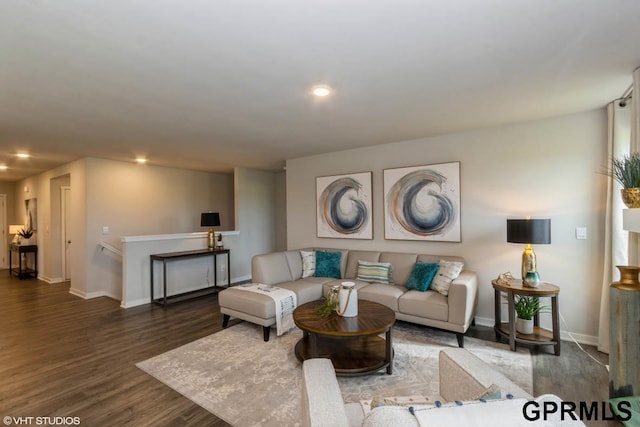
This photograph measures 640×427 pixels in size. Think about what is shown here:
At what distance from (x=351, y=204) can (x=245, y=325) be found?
2.37m

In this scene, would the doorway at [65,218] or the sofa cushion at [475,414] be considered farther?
the doorway at [65,218]

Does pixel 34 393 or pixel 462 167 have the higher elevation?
pixel 462 167

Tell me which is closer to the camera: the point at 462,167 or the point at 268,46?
the point at 268,46

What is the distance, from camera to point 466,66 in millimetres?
2168

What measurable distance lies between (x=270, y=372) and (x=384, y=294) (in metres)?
1.55

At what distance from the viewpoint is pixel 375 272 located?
4098 mm

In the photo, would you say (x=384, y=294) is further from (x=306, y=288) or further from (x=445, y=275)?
(x=306, y=288)

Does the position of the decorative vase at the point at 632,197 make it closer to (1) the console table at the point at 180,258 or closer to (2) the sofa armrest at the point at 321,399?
(2) the sofa armrest at the point at 321,399

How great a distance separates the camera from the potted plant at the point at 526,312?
3.12 metres

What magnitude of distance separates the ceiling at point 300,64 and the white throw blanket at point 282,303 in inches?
77.3

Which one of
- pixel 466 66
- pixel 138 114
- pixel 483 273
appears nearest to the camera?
pixel 466 66

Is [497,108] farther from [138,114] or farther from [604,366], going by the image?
[138,114]

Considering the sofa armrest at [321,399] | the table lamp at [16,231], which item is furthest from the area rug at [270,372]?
the table lamp at [16,231]

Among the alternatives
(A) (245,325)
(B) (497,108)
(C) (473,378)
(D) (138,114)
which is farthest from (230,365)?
(B) (497,108)
